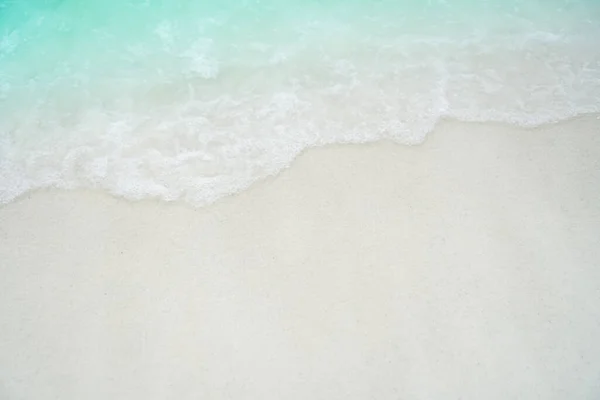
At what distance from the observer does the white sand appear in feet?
8.18

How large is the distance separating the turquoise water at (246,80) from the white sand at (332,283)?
0.73ft

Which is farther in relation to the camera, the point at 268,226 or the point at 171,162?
the point at 171,162

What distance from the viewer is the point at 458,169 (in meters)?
3.20

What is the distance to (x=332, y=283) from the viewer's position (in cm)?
275

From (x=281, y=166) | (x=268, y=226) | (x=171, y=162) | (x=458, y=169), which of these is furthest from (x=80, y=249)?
(x=458, y=169)

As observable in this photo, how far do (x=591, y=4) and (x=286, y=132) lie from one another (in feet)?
9.27

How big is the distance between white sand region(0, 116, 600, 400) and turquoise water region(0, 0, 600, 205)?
221 mm

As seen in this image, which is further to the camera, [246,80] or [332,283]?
[246,80]

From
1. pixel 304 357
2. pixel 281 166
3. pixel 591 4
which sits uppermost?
pixel 591 4

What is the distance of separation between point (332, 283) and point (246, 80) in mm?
1801

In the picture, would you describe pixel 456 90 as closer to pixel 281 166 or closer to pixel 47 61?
pixel 281 166

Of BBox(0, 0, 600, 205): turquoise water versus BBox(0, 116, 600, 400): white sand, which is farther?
BBox(0, 0, 600, 205): turquoise water

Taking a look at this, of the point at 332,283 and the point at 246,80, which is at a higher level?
the point at 246,80

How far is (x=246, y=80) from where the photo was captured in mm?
3861
